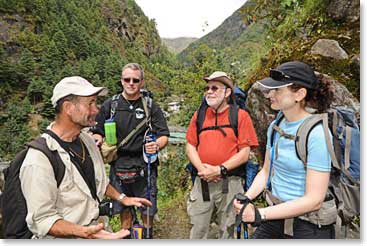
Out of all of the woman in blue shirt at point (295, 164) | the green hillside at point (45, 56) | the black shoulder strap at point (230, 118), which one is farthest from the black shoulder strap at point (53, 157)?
the black shoulder strap at point (230, 118)

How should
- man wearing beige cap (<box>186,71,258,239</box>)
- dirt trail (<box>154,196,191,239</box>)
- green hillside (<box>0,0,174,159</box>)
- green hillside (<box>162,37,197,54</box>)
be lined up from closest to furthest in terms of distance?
man wearing beige cap (<box>186,71,258,239</box>) < dirt trail (<box>154,196,191,239</box>) < green hillside (<box>162,37,197,54</box>) < green hillside (<box>0,0,174,159</box>)

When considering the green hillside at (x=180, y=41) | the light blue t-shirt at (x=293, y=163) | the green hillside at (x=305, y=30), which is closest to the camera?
the light blue t-shirt at (x=293, y=163)

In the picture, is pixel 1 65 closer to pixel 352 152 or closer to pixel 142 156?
pixel 142 156

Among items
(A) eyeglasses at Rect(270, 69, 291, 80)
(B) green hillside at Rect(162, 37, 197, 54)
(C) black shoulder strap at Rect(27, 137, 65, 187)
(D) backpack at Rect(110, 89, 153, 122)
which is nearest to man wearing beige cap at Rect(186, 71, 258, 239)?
(D) backpack at Rect(110, 89, 153, 122)

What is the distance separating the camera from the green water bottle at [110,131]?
2943 millimetres

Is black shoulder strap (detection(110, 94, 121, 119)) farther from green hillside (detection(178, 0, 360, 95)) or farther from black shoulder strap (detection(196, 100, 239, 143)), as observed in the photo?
green hillside (detection(178, 0, 360, 95))

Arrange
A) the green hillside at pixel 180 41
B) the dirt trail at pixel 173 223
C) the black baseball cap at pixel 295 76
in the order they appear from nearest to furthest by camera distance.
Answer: the black baseball cap at pixel 295 76
the dirt trail at pixel 173 223
the green hillside at pixel 180 41

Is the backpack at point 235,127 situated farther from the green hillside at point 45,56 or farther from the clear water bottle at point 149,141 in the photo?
the green hillside at point 45,56

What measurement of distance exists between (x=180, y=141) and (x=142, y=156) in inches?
219

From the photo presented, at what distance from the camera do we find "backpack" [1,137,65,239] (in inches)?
65.7

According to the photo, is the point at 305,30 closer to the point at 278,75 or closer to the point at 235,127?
the point at 235,127

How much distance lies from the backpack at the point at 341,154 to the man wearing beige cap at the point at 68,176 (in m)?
1.16

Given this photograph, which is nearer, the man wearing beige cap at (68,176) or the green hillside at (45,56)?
the man wearing beige cap at (68,176)

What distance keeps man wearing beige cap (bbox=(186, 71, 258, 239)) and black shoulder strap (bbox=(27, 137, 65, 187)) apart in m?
1.29
